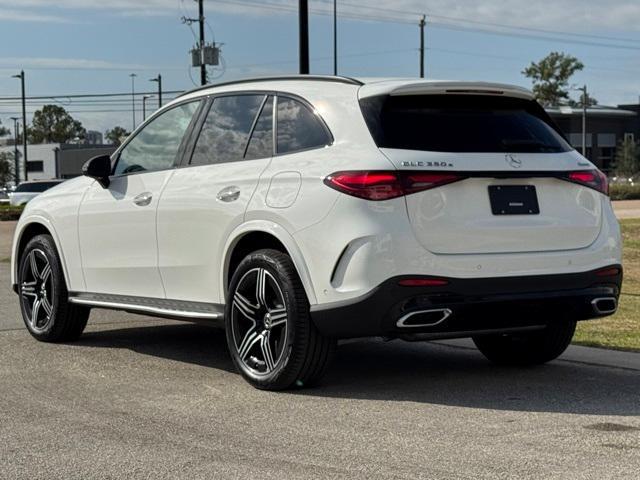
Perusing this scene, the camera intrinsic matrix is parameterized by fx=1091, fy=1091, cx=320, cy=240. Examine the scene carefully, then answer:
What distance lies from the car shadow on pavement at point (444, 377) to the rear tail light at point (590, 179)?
46.8 inches

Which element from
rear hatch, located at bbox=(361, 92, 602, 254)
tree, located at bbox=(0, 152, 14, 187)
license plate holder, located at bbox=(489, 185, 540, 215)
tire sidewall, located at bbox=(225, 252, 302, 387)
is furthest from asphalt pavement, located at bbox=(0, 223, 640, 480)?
tree, located at bbox=(0, 152, 14, 187)

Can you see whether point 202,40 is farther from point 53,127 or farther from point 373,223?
point 53,127

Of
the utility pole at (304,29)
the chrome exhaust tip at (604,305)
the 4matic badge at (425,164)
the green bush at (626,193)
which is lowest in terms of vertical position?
the green bush at (626,193)

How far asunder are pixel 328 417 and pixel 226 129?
2.29m

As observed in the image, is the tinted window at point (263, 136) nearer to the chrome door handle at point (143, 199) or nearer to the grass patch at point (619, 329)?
the chrome door handle at point (143, 199)

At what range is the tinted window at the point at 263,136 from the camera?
670 centimetres

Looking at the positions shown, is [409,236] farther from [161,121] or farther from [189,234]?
[161,121]

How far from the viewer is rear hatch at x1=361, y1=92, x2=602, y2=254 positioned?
5.93 metres

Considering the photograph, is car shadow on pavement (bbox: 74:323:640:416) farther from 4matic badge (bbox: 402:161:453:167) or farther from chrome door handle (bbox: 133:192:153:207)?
4matic badge (bbox: 402:161:453:167)

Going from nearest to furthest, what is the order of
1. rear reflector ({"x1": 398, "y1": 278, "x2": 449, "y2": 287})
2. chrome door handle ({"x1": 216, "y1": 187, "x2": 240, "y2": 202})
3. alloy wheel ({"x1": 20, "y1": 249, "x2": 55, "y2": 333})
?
1. rear reflector ({"x1": 398, "y1": 278, "x2": 449, "y2": 287})
2. chrome door handle ({"x1": 216, "y1": 187, "x2": 240, "y2": 202})
3. alloy wheel ({"x1": 20, "y1": 249, "x2": 55, "y2": 333})

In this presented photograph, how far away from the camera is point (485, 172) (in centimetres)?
602

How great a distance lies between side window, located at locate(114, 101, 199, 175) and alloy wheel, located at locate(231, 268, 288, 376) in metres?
1.37

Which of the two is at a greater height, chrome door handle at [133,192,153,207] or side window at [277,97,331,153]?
side window at [277,97,331,153]

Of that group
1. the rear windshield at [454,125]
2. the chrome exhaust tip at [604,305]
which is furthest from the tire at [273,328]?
the chrome exhaust tip at [604,305]
